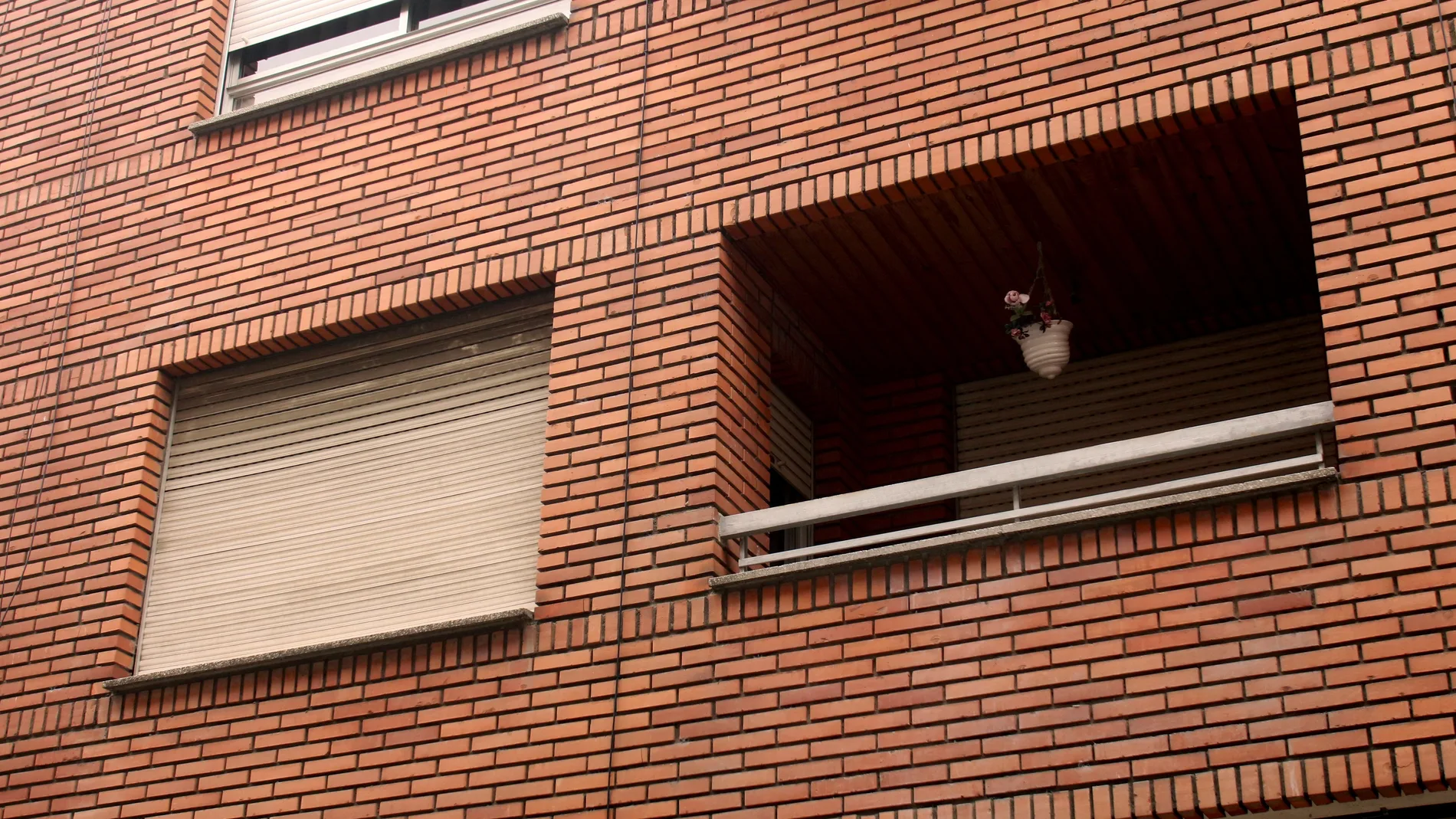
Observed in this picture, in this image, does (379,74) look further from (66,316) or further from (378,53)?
(66,316)

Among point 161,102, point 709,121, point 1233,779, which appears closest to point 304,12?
point 161,102

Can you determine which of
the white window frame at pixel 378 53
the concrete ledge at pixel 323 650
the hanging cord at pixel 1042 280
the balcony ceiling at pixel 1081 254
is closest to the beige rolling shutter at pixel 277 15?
the white window frame at pixel 378 53

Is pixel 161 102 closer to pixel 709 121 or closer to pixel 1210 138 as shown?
pixel 709 121

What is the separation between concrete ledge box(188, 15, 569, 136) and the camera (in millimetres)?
10031

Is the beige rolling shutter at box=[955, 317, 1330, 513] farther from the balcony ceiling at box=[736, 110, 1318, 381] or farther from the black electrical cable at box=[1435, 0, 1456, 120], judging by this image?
the black electrical cable at box=[1435, 0, 1456, 120]

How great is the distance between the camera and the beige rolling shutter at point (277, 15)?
11078mm

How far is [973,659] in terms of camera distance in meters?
7.64

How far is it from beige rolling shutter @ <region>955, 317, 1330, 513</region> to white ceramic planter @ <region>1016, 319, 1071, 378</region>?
82cm

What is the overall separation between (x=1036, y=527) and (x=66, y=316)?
6063mm

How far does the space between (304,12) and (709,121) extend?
10.8ft

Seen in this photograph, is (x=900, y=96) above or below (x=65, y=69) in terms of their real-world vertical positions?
below

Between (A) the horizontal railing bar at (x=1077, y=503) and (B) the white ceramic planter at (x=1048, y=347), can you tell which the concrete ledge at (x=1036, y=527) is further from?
(B) the white ceramic planter at (x=1048, y=347)

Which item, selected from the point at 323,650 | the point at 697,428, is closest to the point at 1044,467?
the point at 697,428

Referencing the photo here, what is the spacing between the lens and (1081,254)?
951 cm
